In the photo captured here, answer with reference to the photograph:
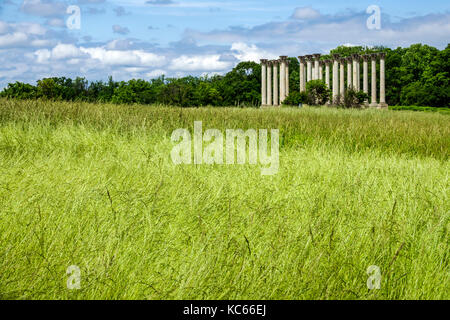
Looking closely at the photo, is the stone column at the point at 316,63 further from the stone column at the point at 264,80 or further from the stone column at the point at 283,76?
the stone column at the point at 264,80

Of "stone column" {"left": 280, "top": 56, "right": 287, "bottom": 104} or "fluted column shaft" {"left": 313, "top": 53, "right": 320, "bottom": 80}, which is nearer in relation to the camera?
"fluted column shaft" {"left": 313, "top": 53, "right": 320, "bottom": 80}

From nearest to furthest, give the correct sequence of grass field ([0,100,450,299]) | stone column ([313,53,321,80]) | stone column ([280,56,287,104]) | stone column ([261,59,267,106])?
grass field ([0,100,450,299]), stone column ([313,53,321,80]), stone column ([280,56,287,104]), stone column ([261,59,267,106])

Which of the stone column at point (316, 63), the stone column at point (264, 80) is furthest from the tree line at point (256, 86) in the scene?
the stone column at point (316, 63)

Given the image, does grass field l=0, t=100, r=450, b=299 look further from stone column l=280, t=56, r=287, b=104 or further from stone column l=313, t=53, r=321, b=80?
stone column l=280, t=56, r=287, b=104

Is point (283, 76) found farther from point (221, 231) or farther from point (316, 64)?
point (221, 231)

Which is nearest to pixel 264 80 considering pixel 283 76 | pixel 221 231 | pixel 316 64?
pixel 283 76

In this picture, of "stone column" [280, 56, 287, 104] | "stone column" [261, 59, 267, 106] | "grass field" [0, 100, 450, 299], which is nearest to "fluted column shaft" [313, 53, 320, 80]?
"stone column" [280, 56, 287, 104]

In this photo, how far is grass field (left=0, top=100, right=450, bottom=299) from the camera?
122 inches

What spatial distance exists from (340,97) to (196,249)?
33.8 meters

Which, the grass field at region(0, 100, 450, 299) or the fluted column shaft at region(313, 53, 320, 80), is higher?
the fluted column shaft at region(313, 53, 320, 80)

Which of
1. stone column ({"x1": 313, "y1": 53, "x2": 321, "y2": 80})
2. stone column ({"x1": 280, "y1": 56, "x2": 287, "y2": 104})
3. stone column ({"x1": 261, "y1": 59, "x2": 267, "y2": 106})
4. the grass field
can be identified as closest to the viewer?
the grass field
